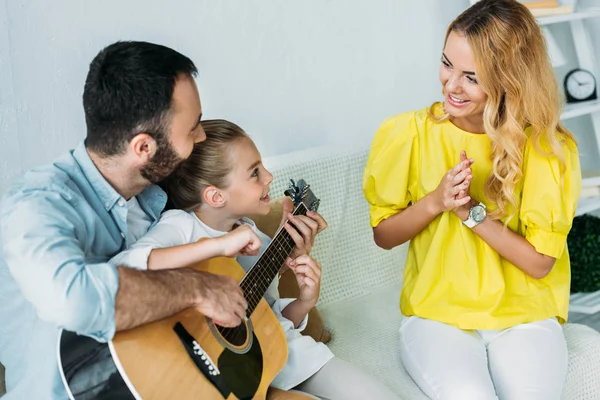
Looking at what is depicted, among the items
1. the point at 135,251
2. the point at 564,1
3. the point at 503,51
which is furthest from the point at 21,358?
the point at 564,1

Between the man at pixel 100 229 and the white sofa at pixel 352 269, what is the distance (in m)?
0.65

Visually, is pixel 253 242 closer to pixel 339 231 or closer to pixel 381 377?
pixel 381 377

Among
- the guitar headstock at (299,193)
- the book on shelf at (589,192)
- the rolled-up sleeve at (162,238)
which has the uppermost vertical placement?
the rolled-up sleeve at (162,238)

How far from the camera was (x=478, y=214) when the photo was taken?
1.83 metres

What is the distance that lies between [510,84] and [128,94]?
36.1 inches

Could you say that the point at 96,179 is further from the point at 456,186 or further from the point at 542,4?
the point at 542,4

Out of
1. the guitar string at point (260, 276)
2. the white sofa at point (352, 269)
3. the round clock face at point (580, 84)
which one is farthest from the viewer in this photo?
Answer: the round clock face at point (580, 84)

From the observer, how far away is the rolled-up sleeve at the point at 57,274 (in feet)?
3.98

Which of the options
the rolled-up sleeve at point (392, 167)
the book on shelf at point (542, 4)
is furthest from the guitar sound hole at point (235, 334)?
the book on shelf at point (542, 4)

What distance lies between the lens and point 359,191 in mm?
2297

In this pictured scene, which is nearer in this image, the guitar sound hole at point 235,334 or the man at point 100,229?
the man at point 100,229

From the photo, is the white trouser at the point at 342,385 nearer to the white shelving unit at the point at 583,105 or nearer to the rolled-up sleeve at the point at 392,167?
the rolled-up sleeve at the point at 392,167

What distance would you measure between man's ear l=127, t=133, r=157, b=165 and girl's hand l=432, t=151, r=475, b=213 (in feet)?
2.32

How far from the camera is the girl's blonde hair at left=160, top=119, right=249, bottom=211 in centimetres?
168
